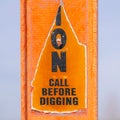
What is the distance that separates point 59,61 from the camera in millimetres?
12227

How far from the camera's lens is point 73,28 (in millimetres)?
12242

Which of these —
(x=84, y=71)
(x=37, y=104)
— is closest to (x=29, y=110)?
(x=37, y=104)

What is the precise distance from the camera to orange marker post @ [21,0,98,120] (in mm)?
12211

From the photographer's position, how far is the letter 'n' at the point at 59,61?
1223cm

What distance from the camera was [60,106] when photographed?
12.2 m

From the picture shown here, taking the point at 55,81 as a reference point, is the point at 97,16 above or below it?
above

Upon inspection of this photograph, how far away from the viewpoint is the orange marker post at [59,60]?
12.2 meters

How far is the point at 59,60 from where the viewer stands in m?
12.2

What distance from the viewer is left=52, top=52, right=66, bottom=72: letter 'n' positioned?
12.2m

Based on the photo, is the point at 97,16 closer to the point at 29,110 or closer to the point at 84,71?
the point at 84,71

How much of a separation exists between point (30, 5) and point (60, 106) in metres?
1.52

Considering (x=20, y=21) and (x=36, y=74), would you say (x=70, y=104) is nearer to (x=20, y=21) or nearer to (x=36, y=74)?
(x=36, y=74)

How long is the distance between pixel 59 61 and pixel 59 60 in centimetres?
2

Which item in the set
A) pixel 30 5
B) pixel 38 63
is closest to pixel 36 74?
pixel 38 63
